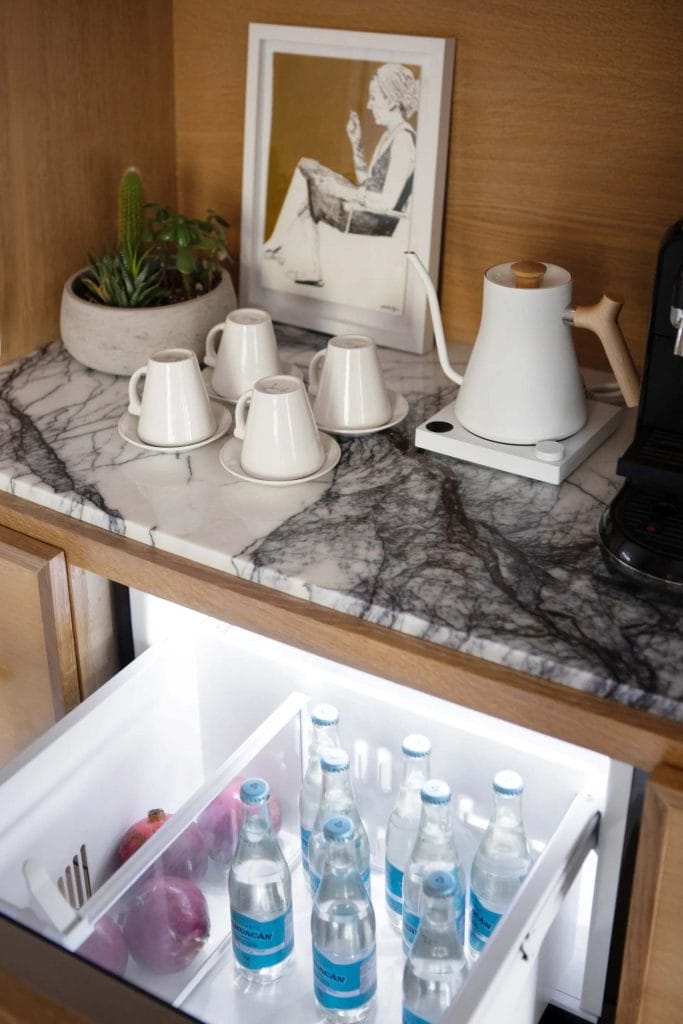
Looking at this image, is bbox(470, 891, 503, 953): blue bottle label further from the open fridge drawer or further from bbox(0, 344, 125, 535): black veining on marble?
bbox(0, 344, 125, 535): black veining on marble

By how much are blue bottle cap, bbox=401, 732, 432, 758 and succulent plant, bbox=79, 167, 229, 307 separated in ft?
2.09

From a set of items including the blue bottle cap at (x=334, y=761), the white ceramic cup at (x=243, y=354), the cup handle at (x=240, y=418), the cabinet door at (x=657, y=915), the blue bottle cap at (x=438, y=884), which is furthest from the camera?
the white ceramic cup at (x=243, y=354)

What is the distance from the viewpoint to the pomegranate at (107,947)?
0.97m

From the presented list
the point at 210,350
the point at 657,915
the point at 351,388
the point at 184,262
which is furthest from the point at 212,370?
the point at 657,915

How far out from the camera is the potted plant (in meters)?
1.38

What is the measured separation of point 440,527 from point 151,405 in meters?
0.36

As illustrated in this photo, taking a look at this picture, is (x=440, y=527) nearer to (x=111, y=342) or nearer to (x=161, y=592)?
(x=161, y=592)

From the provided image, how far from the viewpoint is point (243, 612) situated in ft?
3.49

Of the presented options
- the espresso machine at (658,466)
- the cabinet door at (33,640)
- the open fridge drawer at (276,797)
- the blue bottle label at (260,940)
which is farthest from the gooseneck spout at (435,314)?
the blue bottle label at (260,940)

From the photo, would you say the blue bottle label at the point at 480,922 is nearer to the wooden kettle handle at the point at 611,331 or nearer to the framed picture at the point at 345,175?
the wooden kettle handle at the point at 611,331

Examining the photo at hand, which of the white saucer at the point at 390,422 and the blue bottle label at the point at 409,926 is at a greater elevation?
the white saucer at the point at 390,422

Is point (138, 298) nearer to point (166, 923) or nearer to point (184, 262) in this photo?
point (184, 262)

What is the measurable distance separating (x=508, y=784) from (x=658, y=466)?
319 mm

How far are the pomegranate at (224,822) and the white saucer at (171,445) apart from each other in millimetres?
361
